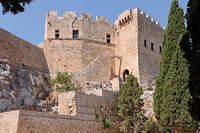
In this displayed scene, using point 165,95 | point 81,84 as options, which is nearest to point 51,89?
point 81,84

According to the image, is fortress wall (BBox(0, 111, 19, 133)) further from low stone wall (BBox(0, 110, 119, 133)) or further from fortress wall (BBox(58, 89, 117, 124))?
fortress wall (BBox(58, 89, 117, 124))

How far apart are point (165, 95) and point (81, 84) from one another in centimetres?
1454

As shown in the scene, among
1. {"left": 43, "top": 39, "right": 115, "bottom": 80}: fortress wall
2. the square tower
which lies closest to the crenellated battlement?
{"left": 43, "top": 39, "right": 115, "bottom": 80}: fortress wall

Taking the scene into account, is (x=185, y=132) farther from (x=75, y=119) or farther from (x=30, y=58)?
(x=30, y=58)

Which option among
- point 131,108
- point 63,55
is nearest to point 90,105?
point 131,108

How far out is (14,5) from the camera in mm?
11070

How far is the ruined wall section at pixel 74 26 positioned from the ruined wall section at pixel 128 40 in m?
1.39

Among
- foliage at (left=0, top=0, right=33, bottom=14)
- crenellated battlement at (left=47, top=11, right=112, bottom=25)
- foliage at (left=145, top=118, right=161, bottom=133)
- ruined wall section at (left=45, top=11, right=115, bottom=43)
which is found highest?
crenellated battlement at (left=47, top=11, right=112, bottom=25)

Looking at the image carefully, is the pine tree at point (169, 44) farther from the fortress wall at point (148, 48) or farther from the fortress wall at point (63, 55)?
the fortress wall at point (63, 55)

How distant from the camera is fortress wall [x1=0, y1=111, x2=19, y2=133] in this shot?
1909 cm

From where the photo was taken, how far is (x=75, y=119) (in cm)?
2236

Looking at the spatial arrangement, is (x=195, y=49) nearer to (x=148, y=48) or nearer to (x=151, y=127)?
(x=151, y=127)

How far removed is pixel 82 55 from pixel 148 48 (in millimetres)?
5984

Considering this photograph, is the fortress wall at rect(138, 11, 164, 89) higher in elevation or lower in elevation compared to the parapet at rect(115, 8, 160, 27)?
lower
